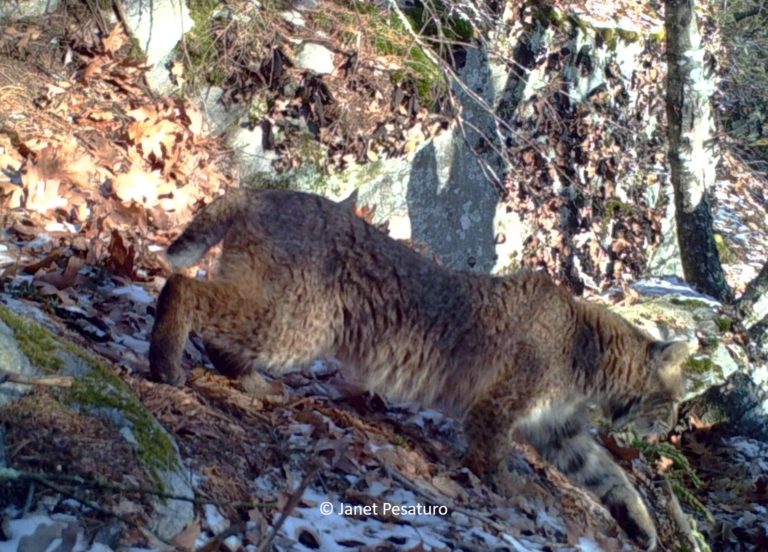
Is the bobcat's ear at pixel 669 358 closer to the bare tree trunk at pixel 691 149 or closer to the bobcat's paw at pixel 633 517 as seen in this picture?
the bobcat's paw at pixel 633 517

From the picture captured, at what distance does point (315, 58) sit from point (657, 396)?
4837 millimetres

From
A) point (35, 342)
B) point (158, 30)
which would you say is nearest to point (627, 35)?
point (158, 30)

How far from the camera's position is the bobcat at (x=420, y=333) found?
526 centimetres

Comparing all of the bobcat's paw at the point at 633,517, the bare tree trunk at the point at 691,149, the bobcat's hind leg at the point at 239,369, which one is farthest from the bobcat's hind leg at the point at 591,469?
the bare tree trunk at the point at 691,149

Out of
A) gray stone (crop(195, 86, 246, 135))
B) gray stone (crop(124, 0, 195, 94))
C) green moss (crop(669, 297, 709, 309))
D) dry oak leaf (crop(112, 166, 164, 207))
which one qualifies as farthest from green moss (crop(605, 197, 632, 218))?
dry oak leaf (crop(112, 166, 164, 207))

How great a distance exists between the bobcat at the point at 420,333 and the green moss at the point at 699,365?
1.37 meters

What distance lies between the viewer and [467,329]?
5.89 metres

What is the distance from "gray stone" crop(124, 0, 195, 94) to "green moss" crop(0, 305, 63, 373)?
17.0ft

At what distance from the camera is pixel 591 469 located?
6.11 metres

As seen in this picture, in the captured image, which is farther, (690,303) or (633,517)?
(690,303)

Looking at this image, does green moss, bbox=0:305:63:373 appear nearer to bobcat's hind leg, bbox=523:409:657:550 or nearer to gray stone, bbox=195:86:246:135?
bobcat's hind leg, bbox=523:409:657:550

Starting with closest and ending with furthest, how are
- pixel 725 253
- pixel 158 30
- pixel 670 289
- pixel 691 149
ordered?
pixel 158 30 → pixel 670 289 → pixel 691 149 → pixel 725 253

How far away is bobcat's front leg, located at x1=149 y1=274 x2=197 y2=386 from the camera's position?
482 cm

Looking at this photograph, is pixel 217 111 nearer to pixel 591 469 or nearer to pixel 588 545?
pixel 591 469
